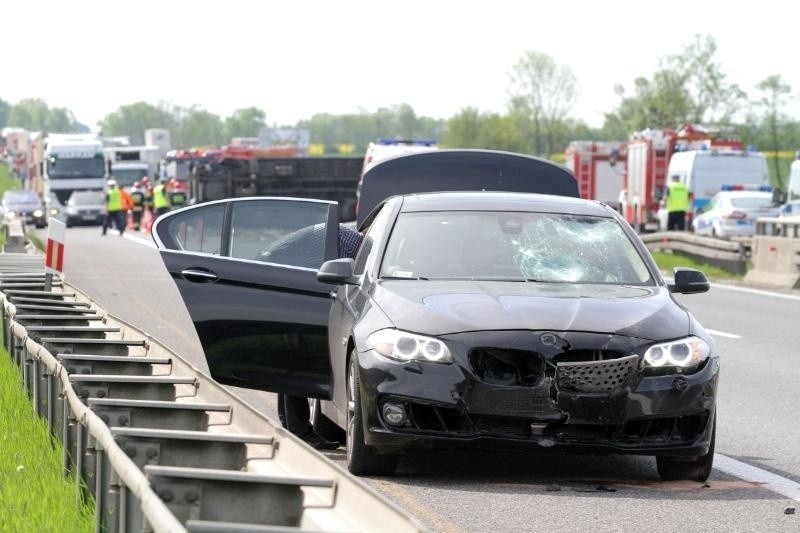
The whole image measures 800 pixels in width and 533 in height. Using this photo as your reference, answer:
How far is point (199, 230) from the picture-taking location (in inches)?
403

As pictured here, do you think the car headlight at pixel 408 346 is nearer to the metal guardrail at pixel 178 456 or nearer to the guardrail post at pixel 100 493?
the metal guardrail at pixel 178 456

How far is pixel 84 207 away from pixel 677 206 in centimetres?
2931

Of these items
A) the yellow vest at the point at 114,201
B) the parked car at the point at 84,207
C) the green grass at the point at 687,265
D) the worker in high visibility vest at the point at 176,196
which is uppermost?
the green grass at the point at 687,265

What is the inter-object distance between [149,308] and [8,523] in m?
16.0

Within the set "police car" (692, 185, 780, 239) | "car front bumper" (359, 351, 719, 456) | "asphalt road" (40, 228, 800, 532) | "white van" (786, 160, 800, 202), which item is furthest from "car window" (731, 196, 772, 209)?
"car front bumper" (359, 351, 719, 456)

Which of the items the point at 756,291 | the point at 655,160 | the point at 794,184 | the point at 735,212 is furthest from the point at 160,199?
the point at 756,291

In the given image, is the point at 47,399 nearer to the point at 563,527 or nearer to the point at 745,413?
the point at 563,527

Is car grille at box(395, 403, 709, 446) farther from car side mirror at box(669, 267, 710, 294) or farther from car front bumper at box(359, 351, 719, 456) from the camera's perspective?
car side mirror at box(669, 267, 710, 294)

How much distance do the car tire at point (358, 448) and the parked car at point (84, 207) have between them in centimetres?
5637

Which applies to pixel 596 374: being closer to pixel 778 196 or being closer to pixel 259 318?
pixel 259 318

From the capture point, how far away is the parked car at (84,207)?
63906mm

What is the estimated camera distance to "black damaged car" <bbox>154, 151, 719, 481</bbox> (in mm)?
7766

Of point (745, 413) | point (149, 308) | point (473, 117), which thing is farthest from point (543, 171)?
point (473, 117)

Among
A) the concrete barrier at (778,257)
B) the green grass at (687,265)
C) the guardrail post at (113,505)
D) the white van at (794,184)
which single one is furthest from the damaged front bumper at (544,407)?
the white van at (794,184)
